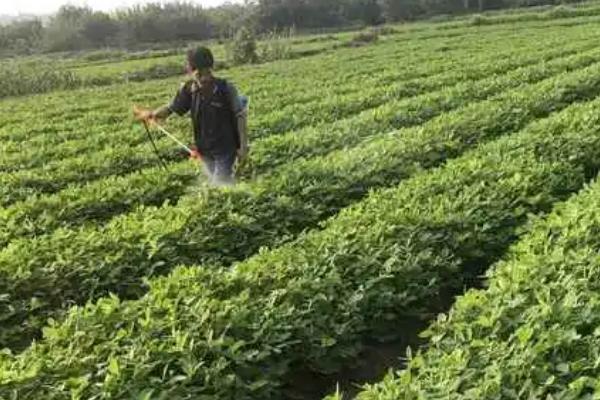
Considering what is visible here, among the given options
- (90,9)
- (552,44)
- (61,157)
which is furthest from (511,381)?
(90,9)

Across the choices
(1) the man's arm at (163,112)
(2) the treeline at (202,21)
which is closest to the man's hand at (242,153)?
(1) the man's arm at (163,112)

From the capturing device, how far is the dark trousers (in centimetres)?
935

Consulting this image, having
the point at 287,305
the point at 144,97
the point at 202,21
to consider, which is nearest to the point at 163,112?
the point at 287,305

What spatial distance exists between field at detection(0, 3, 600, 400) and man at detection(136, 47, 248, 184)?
1.78ft

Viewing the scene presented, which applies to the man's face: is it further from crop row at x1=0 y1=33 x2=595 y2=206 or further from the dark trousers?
crop row at x1=0 y1=33 x2=595 y2=206

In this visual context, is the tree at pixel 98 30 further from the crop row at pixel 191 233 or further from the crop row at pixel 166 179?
the crop row at pixel 191 233

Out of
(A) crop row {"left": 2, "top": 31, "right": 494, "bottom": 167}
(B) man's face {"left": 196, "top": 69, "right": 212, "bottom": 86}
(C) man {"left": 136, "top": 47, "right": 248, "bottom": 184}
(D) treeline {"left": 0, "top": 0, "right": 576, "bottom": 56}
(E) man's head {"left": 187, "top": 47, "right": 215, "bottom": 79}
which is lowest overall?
(A) crop row {"left": 2, "top": 31, "right": 494, "bottom": 167}

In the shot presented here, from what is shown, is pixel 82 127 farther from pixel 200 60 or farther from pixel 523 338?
pixel 523 338

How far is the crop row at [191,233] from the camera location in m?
6.93

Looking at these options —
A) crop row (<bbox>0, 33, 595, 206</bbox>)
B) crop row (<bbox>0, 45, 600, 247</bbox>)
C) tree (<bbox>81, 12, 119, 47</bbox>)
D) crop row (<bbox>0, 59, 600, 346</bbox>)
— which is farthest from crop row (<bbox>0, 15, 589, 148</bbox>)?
tree (<bbox>81, 12, 119, 47</bbox>)

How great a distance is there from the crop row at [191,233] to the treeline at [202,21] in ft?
235

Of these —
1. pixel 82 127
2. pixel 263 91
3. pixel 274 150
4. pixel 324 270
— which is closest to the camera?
pixel 324 270

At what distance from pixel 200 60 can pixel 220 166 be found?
1.37 meters

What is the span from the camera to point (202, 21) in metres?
84.2
